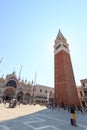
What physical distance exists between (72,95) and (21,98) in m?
24.2

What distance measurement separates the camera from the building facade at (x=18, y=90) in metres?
41.4

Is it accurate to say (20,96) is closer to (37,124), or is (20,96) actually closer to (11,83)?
(11,83)

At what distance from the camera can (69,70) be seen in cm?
3142

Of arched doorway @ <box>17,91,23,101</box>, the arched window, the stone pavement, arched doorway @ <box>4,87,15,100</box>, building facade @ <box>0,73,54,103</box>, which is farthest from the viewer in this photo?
arched doorway @ <box>17,91,23,101</box>

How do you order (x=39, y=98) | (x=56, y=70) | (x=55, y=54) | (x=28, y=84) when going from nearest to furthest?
(x=56, y=70), (x=55, y=54), (x=28, y=84), (x=39, y=98)

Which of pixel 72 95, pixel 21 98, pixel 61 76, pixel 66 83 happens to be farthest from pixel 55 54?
pixel 21 98

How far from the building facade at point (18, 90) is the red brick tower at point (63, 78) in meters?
19.2

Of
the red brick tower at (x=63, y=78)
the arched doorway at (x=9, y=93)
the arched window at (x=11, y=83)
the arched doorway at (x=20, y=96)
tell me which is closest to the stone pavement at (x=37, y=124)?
the red brick tower at (x=63, y=78)

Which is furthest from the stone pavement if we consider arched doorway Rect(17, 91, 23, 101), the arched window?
arched doorway Rect(17, 91, 23, 101)

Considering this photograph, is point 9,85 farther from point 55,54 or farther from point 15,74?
point 55,54

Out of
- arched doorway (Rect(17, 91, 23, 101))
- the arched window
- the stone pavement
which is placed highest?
the arched window

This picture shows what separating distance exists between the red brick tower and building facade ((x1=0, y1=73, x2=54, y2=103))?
63.1 feet

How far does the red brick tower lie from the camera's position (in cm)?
2740

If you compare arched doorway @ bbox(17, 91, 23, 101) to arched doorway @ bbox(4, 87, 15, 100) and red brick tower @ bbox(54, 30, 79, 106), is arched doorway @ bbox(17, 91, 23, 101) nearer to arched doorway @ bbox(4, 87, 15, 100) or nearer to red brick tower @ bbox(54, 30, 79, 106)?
arched doorway @ bbox(4, 87, 15, 100)
